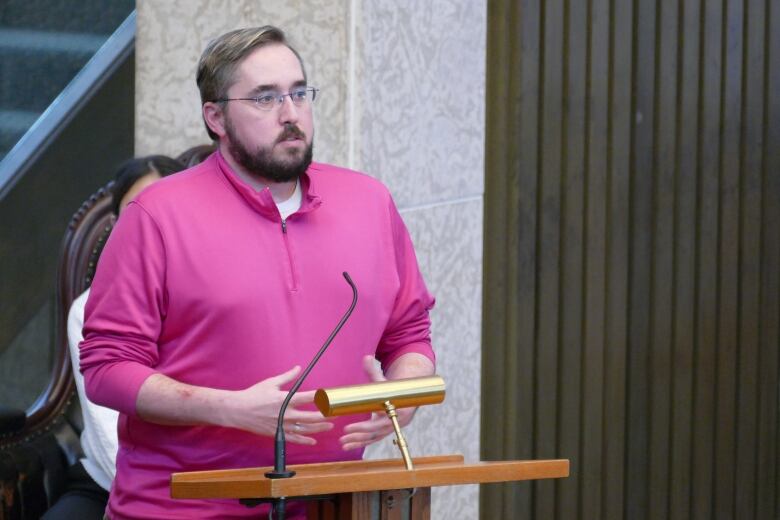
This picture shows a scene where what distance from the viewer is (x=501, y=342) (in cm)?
384

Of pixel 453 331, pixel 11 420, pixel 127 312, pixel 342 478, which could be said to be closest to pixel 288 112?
pixel 127 312

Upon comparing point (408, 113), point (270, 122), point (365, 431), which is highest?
point (408, 113)

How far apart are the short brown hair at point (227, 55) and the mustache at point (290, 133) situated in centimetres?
11

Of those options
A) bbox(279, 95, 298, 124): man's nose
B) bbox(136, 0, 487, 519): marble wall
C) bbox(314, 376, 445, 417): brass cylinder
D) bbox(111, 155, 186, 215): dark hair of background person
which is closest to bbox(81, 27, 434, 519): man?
bbox(279, 95, 298, 124): man's nose

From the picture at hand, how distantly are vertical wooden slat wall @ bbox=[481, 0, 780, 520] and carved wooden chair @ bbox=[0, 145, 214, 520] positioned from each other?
3.64 feet

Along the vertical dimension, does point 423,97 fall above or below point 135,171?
above

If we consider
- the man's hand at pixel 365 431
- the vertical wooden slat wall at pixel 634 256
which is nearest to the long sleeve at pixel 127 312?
the man's hand at pixel 365 431

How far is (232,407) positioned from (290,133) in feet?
1.68

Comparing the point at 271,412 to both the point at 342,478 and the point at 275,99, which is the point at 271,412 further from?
the point at 275,99

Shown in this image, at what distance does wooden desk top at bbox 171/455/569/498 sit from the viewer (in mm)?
1667

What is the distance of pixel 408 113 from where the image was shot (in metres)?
3.52

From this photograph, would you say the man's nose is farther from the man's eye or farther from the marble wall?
the marble wall

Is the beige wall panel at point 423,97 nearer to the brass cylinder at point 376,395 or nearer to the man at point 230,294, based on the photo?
Result: the man at point 230,294

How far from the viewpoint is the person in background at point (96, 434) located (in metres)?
2.86
